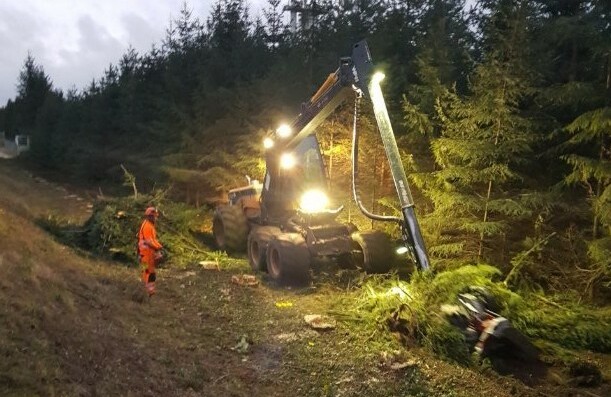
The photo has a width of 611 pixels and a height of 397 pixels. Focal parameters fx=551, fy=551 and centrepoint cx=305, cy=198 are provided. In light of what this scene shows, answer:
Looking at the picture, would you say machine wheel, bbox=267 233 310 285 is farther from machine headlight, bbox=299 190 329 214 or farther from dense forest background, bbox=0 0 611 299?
dense forest background, bbox=0 0 611 299

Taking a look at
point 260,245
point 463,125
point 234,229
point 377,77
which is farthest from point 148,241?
point 463,125

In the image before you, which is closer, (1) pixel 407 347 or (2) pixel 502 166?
(1) pixel 407 347

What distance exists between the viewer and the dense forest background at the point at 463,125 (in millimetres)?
9633

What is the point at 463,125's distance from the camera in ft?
33.8

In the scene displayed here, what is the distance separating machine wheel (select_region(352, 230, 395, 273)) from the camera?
1045cm

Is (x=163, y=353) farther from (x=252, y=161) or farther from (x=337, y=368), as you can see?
(x=252, y=161)

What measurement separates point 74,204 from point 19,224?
522 inches

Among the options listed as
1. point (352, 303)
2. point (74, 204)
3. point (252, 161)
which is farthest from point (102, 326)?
point (74, 204)

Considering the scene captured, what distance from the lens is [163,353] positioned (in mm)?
6797

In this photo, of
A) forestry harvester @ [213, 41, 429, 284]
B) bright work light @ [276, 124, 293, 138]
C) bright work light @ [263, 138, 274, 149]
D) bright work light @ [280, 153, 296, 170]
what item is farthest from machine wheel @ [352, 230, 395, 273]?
bright work light @ [263, 138, 274, 149]

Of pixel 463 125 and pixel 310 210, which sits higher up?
pixel 463 125

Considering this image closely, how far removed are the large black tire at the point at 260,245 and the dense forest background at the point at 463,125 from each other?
2550 millimetres

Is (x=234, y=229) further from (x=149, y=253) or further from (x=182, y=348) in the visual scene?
(x=182, y=348)

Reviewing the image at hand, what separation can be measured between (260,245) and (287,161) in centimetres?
203
